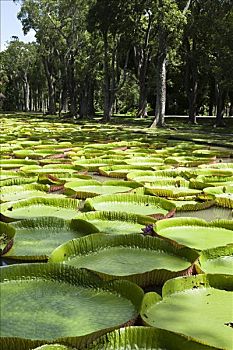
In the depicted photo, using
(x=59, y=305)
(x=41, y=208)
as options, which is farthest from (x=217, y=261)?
(x=41, y=208)

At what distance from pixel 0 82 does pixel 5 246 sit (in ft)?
163

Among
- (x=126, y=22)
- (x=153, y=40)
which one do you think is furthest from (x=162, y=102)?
(x=153, y=40)

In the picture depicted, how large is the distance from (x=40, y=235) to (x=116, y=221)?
0.57 metres

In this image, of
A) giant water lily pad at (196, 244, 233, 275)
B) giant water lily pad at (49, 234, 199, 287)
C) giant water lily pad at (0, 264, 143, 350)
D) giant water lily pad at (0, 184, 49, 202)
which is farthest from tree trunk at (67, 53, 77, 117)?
giant water lily pad at (0, 264, 143, 350)

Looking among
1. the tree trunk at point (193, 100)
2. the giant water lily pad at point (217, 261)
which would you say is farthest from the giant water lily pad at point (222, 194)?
the tree trunk at point (193, 100)

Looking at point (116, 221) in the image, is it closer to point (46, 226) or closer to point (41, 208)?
point (46, 226)

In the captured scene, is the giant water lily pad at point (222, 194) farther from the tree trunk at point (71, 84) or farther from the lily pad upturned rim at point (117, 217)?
the tree trunk at point (71, 84)

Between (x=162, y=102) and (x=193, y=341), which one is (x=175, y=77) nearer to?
(x=162, y=102)

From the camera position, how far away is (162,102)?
53.4ft

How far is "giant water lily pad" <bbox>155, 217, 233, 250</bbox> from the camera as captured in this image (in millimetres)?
2705

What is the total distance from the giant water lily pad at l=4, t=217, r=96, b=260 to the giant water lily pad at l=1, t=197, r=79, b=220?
343mm

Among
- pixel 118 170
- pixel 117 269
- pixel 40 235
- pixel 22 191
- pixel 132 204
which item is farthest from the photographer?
pixel 118 170

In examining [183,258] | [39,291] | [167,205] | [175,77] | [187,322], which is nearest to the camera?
[187,322]

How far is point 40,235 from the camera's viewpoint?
2.84 meters
